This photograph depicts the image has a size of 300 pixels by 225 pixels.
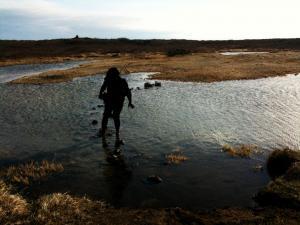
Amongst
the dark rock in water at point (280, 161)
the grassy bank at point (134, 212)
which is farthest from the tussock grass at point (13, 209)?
the dark rock in water at point (280, 161)

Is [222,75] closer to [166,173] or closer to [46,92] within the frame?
[46,92]

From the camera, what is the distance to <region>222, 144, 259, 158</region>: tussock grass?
17344mm

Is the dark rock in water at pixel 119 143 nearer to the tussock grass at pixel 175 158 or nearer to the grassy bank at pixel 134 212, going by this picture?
the tussock grass at pixel 175 158

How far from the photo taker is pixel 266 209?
11805 mm

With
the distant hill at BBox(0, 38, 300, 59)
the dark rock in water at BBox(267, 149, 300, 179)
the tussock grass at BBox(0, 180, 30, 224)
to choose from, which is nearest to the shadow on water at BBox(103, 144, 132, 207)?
the tussock grass at BBox(0, 180, 30, 224)

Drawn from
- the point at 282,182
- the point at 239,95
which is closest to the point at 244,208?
the point at 282,182

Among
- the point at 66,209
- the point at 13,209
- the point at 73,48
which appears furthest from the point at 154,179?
the point at 73,48

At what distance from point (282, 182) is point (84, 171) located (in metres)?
6.80

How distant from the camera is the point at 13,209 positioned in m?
11.1

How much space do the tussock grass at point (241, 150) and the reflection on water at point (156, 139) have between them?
1.15ft

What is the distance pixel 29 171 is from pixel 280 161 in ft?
29.8

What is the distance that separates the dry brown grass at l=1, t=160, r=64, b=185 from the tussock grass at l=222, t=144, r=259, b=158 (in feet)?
23.1

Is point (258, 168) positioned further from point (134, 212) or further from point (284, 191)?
point (134, 212)

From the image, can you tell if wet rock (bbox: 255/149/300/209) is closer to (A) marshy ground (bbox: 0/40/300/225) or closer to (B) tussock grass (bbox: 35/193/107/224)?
(A) marshy ground (bbox: 0/40/300/225)
